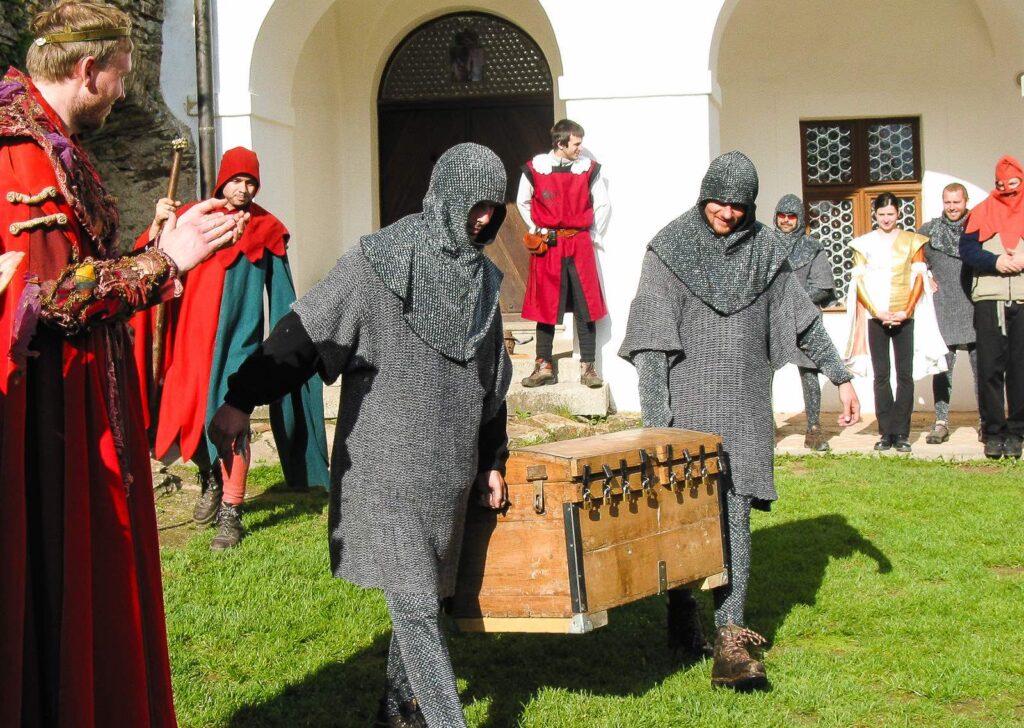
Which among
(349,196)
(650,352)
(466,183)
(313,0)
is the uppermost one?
(313,0)

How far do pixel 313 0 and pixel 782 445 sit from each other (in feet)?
16.5

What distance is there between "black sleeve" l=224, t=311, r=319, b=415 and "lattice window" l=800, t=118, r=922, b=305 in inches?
348

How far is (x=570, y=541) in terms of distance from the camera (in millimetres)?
3695

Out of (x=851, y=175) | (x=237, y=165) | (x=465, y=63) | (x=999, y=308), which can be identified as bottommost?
(x=999, y=308)

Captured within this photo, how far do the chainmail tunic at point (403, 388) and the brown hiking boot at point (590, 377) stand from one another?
5886 millimetres

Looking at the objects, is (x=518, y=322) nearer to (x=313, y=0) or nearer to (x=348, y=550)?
(x=313, y=0)

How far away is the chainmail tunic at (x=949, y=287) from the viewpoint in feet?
31.3

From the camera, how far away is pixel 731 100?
1132cm

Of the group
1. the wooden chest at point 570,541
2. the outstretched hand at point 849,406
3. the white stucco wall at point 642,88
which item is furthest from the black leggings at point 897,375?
the wooden chest at point 570,541

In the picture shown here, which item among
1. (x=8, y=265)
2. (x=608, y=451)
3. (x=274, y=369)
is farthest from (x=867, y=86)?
(x=8, y=265)

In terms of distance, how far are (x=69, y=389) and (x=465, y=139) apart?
938 centimetres

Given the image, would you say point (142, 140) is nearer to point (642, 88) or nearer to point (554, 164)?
point (554, 164)

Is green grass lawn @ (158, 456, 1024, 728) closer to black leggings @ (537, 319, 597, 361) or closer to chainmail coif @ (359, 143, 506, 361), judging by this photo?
chainmail coif @ (359, 143, 506, 361)

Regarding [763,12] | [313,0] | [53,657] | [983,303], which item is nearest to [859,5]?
[763,12]
